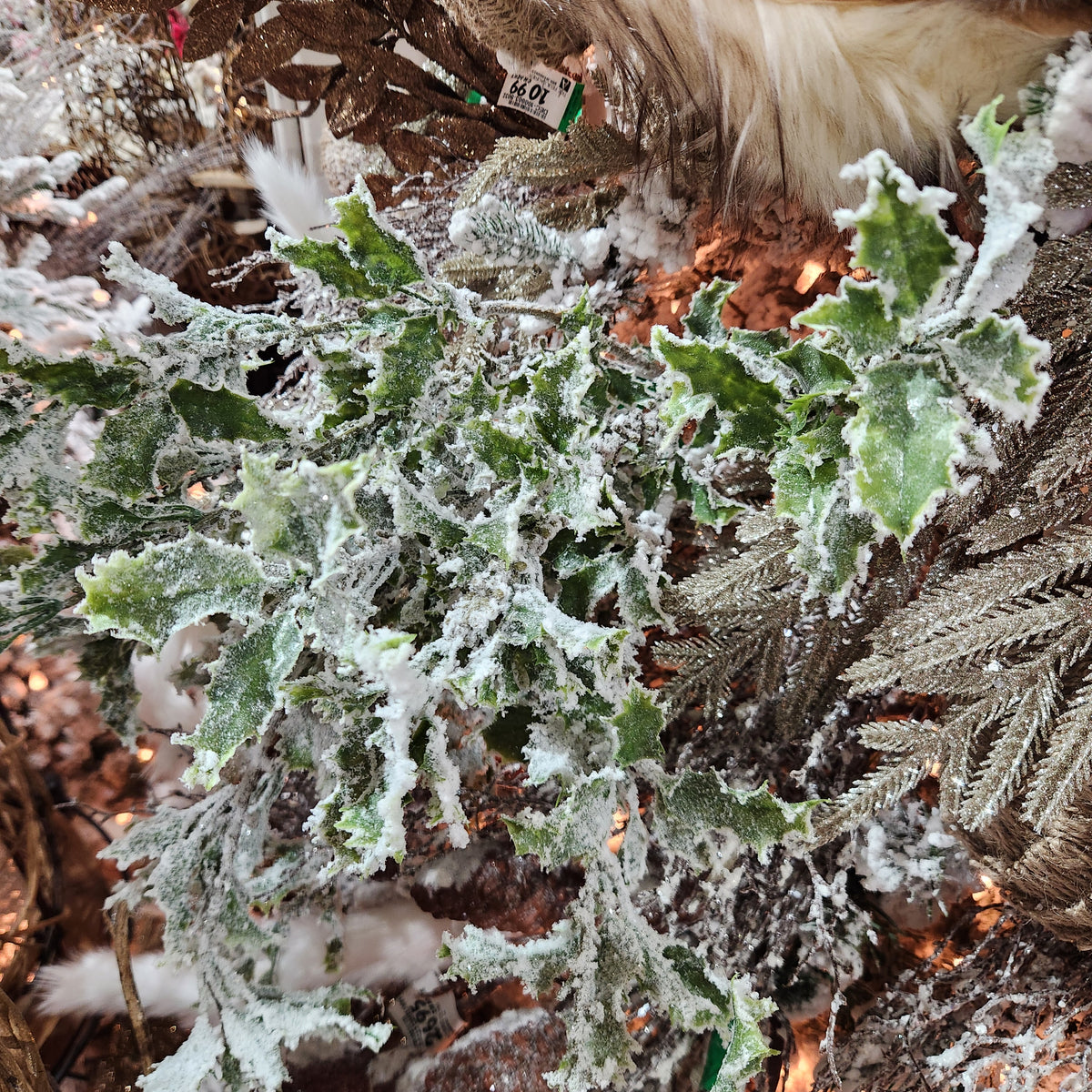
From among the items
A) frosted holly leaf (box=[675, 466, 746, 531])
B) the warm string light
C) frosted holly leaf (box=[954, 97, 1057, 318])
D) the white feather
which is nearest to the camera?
frosted holly leaf (box=[954, 97, 1057, 318])

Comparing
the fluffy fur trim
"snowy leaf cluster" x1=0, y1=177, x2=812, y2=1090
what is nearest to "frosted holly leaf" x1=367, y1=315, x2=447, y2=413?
"snowy leaf cluster" x1=0, y1=177, x2=812, y2=1090

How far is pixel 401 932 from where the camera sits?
648mm

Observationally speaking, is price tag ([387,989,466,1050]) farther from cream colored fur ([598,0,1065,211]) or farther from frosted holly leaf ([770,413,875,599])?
cream colored fur ([598,0,1065,211])

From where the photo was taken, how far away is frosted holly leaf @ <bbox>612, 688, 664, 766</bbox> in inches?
14.2

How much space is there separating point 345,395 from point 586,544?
153 mm

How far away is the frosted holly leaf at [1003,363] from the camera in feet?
0.78

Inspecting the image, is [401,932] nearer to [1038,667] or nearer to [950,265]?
[1038,667]

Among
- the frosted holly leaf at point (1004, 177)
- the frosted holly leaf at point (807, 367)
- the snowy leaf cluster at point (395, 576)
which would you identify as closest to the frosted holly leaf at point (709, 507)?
the snowy leaf cluster at point (395, 576)

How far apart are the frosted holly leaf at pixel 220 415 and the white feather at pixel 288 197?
0.48 meters

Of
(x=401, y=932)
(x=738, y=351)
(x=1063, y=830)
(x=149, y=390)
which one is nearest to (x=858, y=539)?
(x=738, y=351)

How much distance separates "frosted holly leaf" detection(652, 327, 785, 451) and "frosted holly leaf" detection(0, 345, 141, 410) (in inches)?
10.3

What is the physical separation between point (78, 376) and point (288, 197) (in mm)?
514

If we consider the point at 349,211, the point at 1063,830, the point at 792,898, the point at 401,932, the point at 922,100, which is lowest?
the point at 401,932

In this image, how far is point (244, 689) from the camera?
321 millimetres
